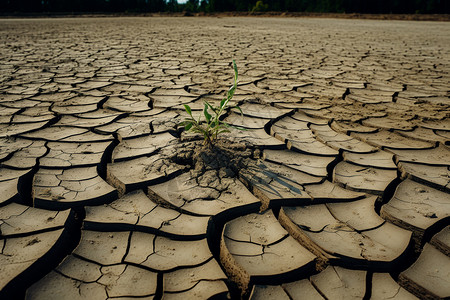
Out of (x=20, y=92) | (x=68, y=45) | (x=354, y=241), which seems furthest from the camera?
(x=68, y=45)

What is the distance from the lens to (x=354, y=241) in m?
1.00

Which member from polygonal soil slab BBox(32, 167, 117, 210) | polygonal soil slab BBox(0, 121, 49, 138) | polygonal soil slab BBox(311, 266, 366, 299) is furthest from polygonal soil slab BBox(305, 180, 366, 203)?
polygonal soil slab BBox(0, 121, 49, 138)

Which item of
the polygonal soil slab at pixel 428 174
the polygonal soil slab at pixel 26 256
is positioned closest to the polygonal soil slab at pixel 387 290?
the polygonal soil slab at pixel 428 174

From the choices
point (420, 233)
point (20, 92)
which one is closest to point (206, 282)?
point (420, 233)

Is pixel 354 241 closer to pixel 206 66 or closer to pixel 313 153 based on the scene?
pixel 313 153

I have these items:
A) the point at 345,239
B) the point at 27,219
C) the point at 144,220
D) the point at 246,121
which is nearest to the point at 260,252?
the point at 345,239

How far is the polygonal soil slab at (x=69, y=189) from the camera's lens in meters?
1.15

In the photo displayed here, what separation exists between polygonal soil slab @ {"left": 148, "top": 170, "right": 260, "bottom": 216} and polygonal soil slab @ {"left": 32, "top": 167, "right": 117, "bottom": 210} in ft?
0.64

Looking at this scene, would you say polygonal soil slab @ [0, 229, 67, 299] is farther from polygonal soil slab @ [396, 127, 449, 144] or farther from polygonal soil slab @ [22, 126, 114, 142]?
polygonal soil slab @ [396, 127, 449, 144]

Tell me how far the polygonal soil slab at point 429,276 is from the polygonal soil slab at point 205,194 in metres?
0.52

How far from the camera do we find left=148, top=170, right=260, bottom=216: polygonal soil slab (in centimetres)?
114

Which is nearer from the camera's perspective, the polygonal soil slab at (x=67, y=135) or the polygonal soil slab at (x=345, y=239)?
the polygonal soil slab at (x=345, y=239)

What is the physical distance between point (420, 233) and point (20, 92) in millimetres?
2807

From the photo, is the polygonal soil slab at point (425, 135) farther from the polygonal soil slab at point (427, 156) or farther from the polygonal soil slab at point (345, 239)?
the polygonal soil slab at point (345, 239)
